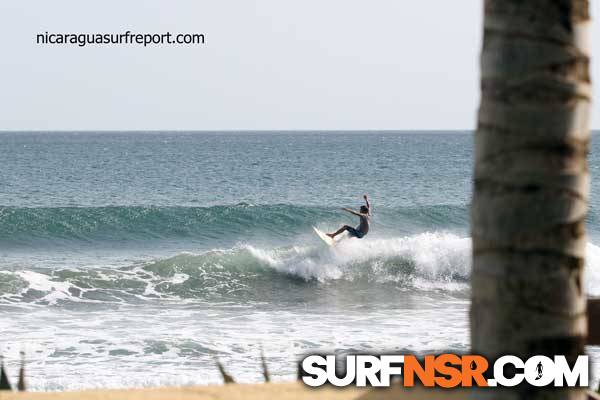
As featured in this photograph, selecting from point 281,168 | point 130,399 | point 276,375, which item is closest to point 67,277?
point 276,375

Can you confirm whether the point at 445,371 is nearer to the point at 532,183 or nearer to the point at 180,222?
the point at 532,183

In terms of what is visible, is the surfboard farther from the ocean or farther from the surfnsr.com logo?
the surfnsr.com logo

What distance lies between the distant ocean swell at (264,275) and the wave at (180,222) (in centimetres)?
685

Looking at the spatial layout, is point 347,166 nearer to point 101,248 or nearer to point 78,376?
point 101,248

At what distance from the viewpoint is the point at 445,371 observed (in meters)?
2.96

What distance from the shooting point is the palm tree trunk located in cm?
206

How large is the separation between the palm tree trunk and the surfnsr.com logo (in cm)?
4

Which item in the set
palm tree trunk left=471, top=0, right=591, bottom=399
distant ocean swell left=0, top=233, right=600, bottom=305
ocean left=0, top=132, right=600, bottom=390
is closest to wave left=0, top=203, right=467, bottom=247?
Result: ocean left=0, top=132, right=600, bottom=390

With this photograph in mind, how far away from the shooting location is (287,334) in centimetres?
1395

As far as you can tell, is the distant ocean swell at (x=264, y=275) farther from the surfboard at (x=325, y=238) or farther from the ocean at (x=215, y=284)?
the surfboard at (x=325, y=238)

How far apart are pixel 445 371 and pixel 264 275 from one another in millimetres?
19690

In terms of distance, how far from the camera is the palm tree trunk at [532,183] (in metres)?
2.06

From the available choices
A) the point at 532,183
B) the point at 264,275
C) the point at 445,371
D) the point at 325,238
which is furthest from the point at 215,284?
the point at 532,183

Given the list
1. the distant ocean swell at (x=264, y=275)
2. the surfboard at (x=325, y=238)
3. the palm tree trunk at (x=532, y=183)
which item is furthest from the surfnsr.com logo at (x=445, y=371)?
the surfboard at (x=325, y=238)
